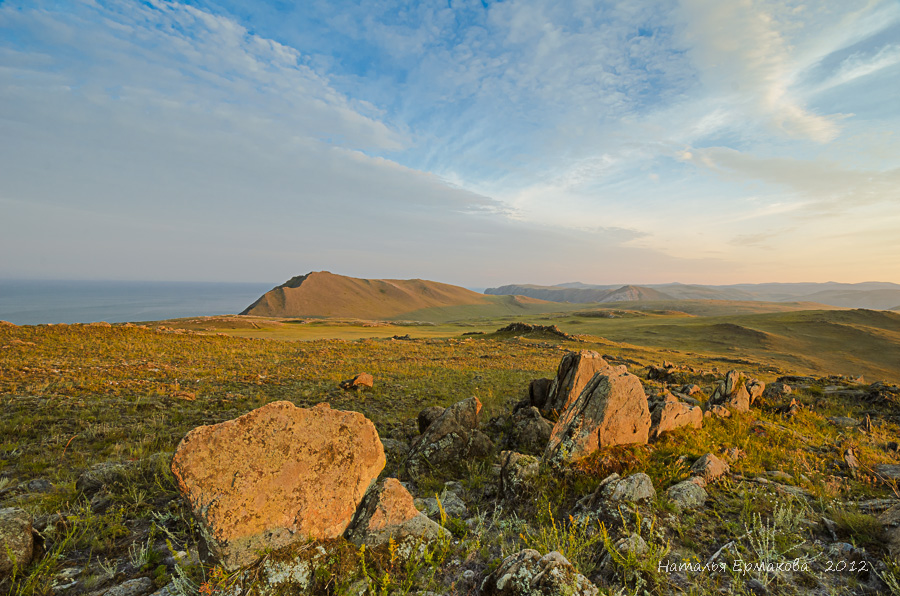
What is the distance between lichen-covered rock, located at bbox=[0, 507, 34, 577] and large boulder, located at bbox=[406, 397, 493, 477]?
19.0 feet

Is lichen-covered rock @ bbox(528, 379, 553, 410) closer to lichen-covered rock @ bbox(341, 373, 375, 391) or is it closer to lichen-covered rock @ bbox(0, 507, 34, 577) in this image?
lichen-covered rock @ bbox(341, 373, 375, 391)

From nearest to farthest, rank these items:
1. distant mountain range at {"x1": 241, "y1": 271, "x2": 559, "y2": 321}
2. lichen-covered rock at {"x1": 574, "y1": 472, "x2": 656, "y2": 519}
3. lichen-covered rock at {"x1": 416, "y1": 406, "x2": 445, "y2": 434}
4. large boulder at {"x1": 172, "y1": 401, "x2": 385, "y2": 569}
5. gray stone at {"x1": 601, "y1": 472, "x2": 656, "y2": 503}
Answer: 1. large boulder at {"x1": 172, "y1": 401, "x2": 385, "y2": 569}
2. lichen-covered rock at {"x1": 574, "y1": 472, "x2": 656, "y2": 519}
3. gray stone at {"x1": 601, "y1": 472, "x2": 656, "y2": 503}
4. lichen-covered rock at {"x1": 416, "y1": 406, "x2": 445, "y2": 434}
5. distant mountain range at {"x1": 241, "y1": 271, "x2": 559, "y2": 321}

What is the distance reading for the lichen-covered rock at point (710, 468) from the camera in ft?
21.8

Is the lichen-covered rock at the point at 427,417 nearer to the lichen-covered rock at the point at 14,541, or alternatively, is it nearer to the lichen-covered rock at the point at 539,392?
the lichen-covered rock at the point at 539,392

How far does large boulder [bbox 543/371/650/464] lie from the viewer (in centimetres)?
727

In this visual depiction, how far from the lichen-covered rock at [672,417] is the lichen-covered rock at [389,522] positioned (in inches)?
271

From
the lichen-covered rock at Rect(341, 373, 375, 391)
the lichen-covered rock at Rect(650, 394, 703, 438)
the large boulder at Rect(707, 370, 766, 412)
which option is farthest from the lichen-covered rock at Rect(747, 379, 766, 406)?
the lichen-covered rock at Rect(341, 373, 375, 391)

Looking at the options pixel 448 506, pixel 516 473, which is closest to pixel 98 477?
pixel 448 506

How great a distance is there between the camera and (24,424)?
30.7ft

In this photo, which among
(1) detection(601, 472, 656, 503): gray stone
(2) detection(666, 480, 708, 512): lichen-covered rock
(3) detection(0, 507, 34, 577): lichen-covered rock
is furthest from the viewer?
(2) detection(666, 480, 708, 512): lichen-covered rock

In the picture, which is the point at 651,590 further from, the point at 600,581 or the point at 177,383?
the point at 177,383

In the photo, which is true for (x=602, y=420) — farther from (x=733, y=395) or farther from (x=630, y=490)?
(x=733, y=395)

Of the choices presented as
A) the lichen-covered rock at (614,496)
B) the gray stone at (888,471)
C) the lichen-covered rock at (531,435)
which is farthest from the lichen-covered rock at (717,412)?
the lichen-covered rock at (614,496)

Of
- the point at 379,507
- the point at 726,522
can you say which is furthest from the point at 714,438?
the point at 379,507
